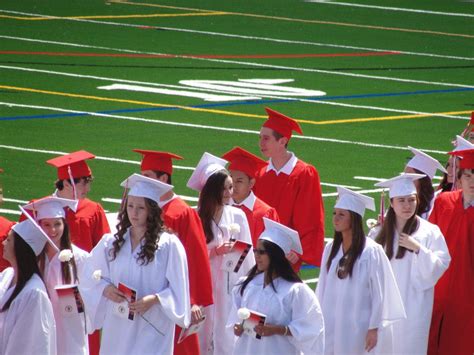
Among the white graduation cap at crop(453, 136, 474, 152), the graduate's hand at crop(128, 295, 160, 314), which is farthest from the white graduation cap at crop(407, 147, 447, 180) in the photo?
the graduate's hand at crop(128, 295, 160, 314)

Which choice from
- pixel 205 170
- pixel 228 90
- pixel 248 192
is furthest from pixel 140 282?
pixel 228 90

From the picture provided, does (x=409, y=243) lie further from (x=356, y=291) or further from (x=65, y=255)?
(x=65, y=255)

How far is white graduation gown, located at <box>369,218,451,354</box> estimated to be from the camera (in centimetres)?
1297

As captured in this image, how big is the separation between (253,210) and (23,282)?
3.56 meters

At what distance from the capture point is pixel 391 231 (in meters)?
13.1

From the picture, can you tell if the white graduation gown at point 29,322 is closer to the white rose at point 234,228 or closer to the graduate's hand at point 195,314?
the graduate's hand at point 195,314

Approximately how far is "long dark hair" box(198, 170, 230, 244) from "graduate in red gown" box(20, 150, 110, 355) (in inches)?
33.5

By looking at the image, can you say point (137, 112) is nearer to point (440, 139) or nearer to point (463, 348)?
point (440, 139)

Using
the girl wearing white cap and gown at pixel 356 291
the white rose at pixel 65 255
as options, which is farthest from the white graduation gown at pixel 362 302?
the white rose at pixel 65 255

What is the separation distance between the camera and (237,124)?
1061 inches

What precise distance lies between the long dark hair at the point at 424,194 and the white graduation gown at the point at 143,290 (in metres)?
3.34

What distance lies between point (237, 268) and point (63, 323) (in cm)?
205

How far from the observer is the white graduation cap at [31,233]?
11.1 meters

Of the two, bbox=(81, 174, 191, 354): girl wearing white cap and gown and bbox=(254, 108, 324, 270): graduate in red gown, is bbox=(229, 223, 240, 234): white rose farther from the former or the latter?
Result: bbox=(254, 108, 324, 270): graduate in red gown
